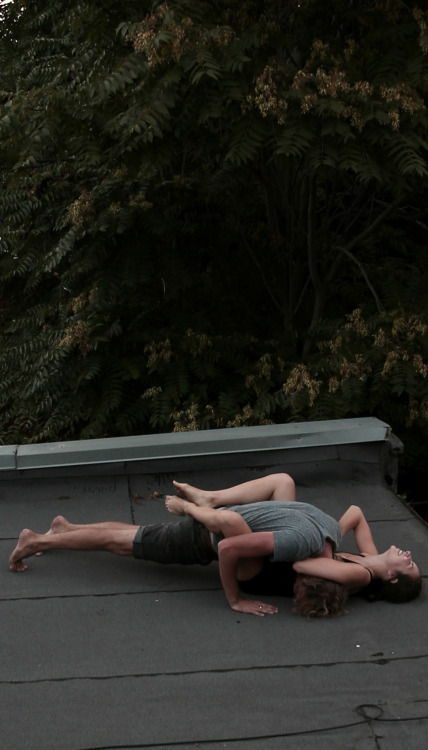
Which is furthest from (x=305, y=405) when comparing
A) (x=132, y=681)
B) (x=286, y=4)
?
(x=132, y=681)

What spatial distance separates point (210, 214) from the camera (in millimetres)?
9906

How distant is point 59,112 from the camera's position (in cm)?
776

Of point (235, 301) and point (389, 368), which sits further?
point (235, 301)

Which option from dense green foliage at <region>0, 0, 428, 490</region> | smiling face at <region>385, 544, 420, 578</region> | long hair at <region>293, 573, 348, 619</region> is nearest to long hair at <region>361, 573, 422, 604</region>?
smiling face at <region>385, 544, 420, 578</region>

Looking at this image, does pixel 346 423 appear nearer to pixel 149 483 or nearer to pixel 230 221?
pixel 149 483

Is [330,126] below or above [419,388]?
above

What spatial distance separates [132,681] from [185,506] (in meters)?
1.12

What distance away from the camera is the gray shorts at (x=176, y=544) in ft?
15.7

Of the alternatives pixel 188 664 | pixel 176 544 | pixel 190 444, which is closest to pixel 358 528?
pixel 176 544

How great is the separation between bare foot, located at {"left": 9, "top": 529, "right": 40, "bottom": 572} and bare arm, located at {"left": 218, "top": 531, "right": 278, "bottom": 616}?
111cm

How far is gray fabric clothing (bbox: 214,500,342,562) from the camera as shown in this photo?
437cm

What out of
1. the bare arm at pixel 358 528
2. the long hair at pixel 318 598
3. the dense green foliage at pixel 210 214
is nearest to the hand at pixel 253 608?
the long hair at pixel 318 598

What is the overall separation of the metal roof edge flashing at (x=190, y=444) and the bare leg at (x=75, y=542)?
4.19 feet

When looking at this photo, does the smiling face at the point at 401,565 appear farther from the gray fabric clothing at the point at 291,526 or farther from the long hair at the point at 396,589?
the gray fabric clothing at the point at 291,526
